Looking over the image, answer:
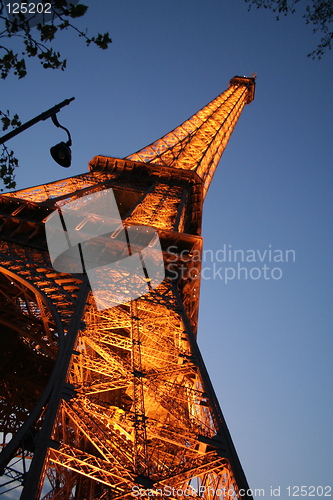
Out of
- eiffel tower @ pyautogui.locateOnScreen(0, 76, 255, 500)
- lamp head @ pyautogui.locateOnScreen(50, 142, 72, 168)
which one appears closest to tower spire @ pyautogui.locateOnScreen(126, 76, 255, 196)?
eiffel tower @ pyautogui.locateOnScreen(0, 76, 255, 500)

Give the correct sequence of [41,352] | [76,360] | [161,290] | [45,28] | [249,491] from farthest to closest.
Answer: [41,352] < [161,290] < [76,360] < [249,491] < [45,28]

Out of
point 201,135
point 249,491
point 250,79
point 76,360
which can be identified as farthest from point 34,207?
point 250,79

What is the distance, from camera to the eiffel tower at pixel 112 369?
302 inches

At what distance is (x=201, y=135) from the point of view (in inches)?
1544

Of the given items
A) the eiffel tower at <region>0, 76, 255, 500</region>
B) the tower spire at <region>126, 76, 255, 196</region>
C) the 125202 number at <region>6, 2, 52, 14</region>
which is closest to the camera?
the 125202 number at <region>6, 2, 52, 14</region>

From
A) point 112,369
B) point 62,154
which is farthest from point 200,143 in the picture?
point 62,154

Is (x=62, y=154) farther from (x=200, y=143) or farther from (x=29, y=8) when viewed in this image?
(x=200, y=143)

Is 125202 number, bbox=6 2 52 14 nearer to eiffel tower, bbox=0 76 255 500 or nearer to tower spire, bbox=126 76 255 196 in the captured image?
eiffel tower, bbox=0 76 255 500

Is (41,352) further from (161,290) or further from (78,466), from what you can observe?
(78,466)

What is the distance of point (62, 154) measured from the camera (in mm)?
7590

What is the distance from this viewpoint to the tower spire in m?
32.2

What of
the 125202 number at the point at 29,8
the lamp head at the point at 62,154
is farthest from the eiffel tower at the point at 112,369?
the 125202 number at the point at 29,8

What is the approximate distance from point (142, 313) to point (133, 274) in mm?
2869

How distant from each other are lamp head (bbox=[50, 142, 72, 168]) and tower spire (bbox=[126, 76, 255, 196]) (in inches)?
918
